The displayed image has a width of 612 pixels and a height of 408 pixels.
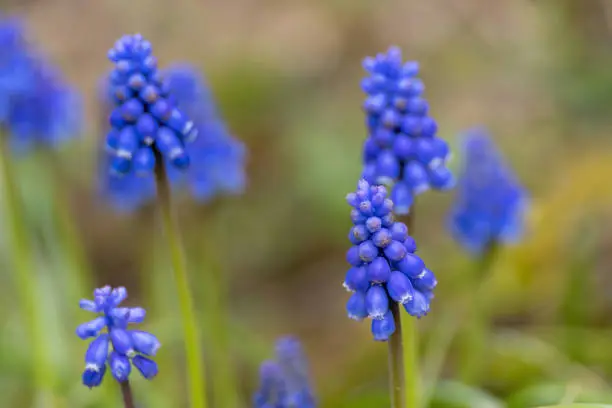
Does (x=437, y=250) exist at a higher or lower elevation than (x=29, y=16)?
lower

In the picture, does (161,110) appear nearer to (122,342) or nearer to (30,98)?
(122,342)

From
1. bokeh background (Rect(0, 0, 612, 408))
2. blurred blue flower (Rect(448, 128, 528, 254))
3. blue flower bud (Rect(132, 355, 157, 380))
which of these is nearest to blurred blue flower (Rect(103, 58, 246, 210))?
bokeh background (Rect(0, 0, 612, 408))

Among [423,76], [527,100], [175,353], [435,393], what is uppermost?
[423,76]

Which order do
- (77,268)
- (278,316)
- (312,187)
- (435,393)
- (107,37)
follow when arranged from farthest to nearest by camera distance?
1. (107,37)
2. (312,187)
3. (278,316)
4. (77,268)
5. (435,393)

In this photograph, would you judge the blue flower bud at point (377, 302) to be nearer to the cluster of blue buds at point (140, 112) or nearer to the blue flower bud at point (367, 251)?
the blue flower bud at point (367, 251)

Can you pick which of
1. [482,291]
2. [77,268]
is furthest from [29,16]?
[482,291]

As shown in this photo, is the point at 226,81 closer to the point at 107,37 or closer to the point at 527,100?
the point at 107,37

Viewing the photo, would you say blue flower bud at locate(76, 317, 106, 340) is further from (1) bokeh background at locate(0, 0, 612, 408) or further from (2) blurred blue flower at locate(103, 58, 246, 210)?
(2) blurred blue flower at locate(103, 58, 246, 210)
